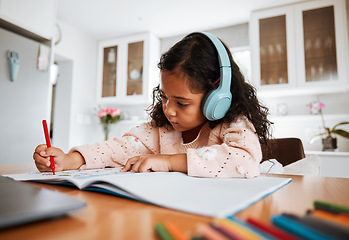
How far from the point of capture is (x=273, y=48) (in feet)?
8.73

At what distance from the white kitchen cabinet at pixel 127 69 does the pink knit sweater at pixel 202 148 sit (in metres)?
2.30

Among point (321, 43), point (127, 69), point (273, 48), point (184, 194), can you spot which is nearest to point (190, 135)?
point (184, 194)

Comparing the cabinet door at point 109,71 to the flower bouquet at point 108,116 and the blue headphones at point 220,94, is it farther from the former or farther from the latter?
the blue headphones at point 220,94

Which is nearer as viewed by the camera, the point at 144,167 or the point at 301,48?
the point at 144,167

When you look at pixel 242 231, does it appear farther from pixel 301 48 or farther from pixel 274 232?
pixel 301 48

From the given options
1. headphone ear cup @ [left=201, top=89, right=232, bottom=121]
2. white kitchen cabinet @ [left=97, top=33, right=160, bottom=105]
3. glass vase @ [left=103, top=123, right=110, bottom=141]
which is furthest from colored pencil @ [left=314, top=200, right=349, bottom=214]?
glass vase @ [left=103, top=123, right=110, bottom=141]

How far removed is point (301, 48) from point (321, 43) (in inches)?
7.3

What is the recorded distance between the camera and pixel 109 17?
2.98 meters

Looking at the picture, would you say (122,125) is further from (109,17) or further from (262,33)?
(262,33)

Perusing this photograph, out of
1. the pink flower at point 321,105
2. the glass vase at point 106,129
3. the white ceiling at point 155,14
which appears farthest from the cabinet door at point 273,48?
the glass vase at point 106,129

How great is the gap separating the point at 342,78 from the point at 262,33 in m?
0.90

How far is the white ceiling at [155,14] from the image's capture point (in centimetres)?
265

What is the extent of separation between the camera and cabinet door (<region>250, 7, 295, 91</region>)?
8.50ft

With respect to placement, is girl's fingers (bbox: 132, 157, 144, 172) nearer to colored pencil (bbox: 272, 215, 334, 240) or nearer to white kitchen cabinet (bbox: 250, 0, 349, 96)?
colored pencil (bbox: 272, 215, 334, 240)
